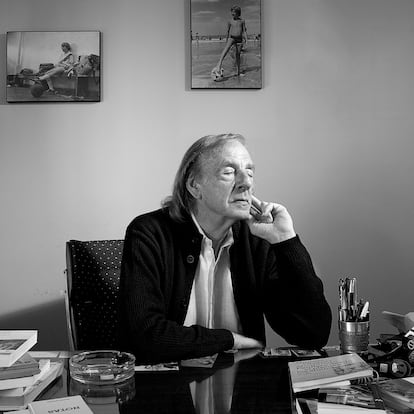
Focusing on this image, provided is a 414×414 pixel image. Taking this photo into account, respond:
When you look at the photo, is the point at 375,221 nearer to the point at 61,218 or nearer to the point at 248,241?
the point at 248,241

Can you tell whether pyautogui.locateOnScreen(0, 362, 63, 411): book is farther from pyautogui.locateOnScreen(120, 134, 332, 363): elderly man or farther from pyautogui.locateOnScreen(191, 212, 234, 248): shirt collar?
pyautogui.locateOnScreen(191, 212, 234, 248): shirt collar

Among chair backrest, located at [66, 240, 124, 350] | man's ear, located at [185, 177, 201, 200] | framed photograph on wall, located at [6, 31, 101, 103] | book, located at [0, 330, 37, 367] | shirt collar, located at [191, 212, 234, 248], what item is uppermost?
framed photograph on wall, located at [6, 31, 101, 103]

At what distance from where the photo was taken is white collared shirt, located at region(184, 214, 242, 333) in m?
1.79

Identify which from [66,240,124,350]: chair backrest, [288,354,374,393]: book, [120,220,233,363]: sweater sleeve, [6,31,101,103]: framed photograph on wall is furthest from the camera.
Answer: [6,31,101,103]: framed photograph on wall

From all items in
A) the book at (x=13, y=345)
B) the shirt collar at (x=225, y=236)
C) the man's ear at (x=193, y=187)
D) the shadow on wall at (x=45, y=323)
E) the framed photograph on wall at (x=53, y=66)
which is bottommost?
the shadow on wall at (x=45, y=323)

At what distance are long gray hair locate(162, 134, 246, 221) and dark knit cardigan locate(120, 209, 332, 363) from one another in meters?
0.04

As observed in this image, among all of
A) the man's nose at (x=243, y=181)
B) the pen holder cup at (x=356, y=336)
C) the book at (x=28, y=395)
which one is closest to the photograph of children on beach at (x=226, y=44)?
the man's nose at (x=243, y=181)

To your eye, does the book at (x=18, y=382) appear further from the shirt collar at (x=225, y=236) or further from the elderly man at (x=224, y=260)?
the shirt collar at (x=225, y=236)

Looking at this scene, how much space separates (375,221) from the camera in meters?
2.73

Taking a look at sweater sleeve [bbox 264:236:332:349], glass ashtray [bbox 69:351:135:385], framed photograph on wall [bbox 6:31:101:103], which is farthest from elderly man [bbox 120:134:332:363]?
framed photograph on wall [bbox 6:31:101:103]

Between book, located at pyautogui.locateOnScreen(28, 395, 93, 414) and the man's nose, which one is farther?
the man's nose

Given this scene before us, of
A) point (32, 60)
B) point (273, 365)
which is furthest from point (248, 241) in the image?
point (32, 60)

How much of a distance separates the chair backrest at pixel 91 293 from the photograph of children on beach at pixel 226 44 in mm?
942

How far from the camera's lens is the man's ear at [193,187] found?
1.88m
